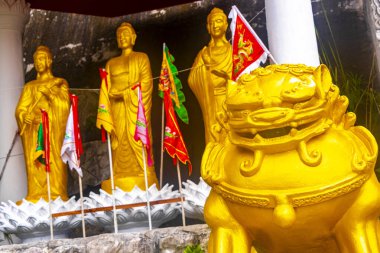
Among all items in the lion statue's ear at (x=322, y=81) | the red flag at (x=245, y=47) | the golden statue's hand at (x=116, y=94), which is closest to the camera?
the lion statue's ear at (x=322, y=81)

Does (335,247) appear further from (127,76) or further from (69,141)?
(127,76)

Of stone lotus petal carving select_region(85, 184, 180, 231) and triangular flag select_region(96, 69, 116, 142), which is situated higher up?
triangular flag select_region(96, 69, 116, 142)

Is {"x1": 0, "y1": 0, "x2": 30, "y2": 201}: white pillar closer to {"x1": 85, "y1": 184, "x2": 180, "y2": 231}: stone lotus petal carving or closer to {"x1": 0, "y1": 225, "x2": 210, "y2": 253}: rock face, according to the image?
{"x1": 85, "y1": 184, "x2": 180, "y2": 231}: stone lotus petal carving

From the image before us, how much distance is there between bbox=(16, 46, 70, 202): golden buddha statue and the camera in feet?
28.1

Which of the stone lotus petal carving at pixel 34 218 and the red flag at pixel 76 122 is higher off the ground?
the red flag at pixel 76 122

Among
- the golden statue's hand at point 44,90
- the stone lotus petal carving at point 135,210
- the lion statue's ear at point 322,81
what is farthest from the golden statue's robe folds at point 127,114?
the lion statue's ear at point 322,81

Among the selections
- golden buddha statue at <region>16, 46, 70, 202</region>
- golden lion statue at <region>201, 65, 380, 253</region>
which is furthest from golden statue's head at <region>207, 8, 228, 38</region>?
golden lion statue at <region>201, 65, 380, 253</region>

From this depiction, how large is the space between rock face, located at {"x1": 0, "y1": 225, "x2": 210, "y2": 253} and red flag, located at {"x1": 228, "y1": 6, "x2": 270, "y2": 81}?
4.88 feet

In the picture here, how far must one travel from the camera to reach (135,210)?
24.6 feet

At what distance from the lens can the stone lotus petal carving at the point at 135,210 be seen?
7535 mm

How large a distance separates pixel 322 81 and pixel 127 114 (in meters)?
4.59

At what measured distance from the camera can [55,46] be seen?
1150 centimetres

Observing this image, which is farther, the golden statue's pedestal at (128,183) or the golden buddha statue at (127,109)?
the golden buddha statue at (127,109)

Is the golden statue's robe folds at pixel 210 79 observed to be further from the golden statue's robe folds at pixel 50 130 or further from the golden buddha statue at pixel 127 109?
the golden statue's robe folds at pixel 50 130
